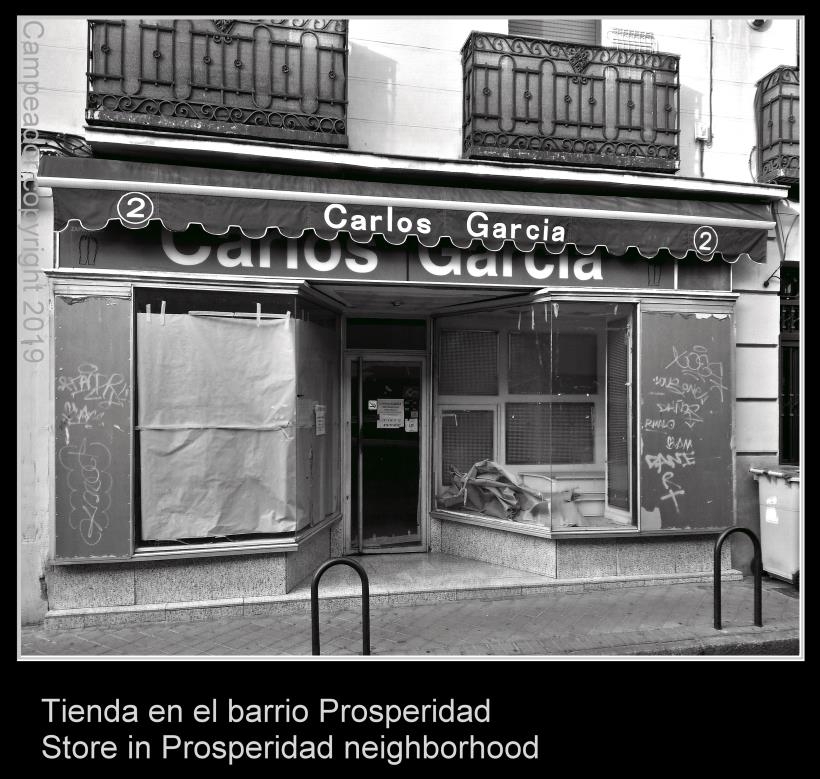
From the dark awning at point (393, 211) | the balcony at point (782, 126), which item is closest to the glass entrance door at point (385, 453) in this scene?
the dark awning at point (393, 211)

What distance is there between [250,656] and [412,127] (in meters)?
5.43

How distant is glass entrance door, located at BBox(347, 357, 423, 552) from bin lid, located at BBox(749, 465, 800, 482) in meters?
3.89

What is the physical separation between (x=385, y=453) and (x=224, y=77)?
14.6ft

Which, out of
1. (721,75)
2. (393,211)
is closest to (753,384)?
(721,75)

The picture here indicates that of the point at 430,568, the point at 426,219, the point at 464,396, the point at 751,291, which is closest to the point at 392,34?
the point at 426,219

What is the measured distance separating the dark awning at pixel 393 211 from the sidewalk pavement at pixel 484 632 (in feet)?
11.6

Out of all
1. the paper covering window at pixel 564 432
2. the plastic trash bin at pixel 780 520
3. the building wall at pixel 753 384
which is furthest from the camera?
the paper covering window at pixel 564 432

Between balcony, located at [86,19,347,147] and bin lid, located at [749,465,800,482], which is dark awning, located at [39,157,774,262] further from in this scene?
bin lid, located at [749,465,800,482]

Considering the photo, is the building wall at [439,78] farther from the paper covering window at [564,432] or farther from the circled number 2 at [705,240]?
the paper covering window at [564,432]

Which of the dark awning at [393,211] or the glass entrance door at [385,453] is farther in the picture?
the glass entrance door at [385,453]

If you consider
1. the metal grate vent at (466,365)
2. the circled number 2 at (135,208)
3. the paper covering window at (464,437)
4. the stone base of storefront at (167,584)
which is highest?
the circled number 2 at (135,208)

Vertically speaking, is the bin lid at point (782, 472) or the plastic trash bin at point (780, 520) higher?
the bin lid at point (782, 472)

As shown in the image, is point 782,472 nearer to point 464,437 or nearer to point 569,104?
point 464,437

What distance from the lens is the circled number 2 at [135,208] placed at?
560 centimetres
